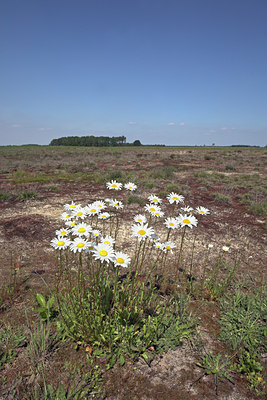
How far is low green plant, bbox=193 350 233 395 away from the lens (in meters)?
2.03

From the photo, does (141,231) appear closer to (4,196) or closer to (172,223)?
(172,223)

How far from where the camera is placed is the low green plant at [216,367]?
2.03 metres

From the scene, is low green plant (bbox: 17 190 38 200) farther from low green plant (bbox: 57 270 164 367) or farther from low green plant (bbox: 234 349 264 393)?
low green plant (bbox: 234 349 264 393)

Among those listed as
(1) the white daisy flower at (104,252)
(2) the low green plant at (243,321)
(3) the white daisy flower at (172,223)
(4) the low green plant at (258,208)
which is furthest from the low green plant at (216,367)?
(4) the low green plant at (258,208)

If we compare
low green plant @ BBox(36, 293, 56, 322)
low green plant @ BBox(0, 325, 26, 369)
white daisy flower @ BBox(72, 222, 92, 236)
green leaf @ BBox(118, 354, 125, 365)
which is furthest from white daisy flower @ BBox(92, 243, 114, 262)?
low green plant @ BBox(0, 325, 26, 369)

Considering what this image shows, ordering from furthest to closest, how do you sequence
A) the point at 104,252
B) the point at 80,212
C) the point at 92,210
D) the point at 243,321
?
the point at 243,321
the point at 92,210
the point at 80,212
the point at 104,252

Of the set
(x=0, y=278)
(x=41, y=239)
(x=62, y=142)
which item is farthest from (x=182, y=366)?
(x=62, y=142)

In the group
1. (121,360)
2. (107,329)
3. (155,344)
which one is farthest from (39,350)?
(155,344)

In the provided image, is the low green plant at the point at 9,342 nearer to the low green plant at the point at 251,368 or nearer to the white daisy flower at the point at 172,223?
the white daisy flower at the point at 172,223

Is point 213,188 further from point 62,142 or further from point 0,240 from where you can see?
point 62,142

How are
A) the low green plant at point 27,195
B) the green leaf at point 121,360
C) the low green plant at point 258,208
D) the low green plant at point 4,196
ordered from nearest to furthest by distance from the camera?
the green leaf at point 121,360 → the low green plant at point 258,208 → the low green plant at point 4,196 → the low green plant at point 27,195

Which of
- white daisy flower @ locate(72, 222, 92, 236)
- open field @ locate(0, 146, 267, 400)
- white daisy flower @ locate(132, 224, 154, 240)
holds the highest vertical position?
white daisy flower @ locate(72, 222, 92, 236)

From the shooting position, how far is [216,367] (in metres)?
2.07

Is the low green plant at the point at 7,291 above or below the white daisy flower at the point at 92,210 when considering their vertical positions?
below
